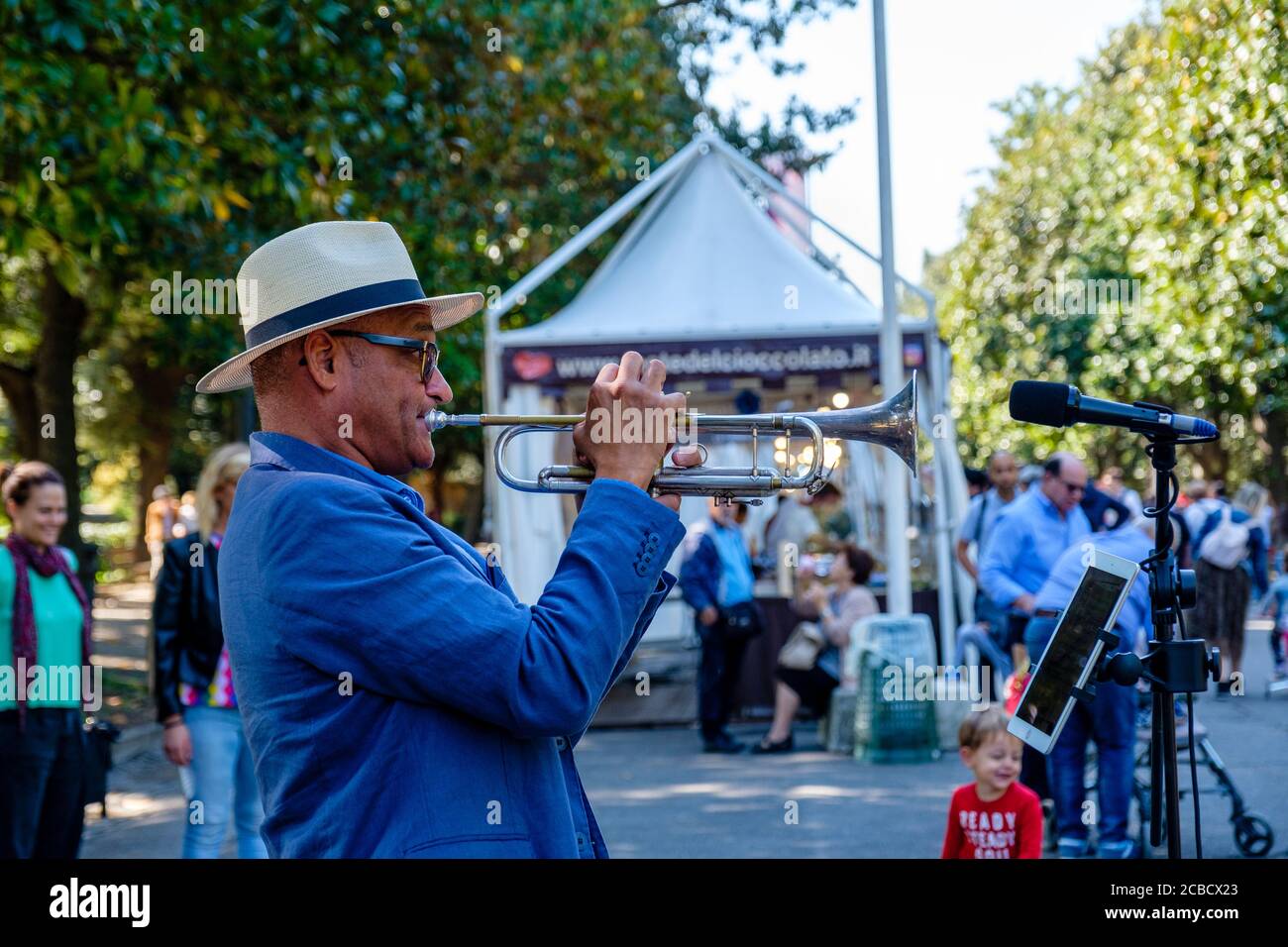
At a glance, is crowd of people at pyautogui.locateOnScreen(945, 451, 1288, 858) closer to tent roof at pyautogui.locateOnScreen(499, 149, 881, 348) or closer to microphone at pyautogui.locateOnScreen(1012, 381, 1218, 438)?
microphone at pyautogui.locateOnScreen(1012, 381, 1218, 438)

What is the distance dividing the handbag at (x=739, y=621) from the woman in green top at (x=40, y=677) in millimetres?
5217

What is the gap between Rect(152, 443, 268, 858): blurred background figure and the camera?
5.60 meters

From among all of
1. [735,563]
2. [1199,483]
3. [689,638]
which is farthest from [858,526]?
[735,563]

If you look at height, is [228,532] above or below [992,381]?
below

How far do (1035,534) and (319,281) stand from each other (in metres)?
5.83

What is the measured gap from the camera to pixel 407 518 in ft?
7.13

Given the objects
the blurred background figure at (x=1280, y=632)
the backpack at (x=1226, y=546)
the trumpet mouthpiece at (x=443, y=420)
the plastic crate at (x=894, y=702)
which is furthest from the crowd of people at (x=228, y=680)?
the blurred background figure at (x=1280, y=632)

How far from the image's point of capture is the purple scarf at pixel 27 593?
217 inches

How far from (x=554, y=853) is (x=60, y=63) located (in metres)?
5.89

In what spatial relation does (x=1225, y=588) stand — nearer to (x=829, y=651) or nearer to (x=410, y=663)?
(x=829, y=651)

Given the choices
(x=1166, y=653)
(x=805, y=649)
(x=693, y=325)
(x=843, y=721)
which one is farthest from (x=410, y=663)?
(x=693, y=325)

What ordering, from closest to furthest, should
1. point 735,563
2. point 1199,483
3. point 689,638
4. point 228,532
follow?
point 228,532 < point 735,563 < point 1199,483 < point 689,638

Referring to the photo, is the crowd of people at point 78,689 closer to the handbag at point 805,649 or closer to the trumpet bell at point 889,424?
the trumpet bell at point 889,424
